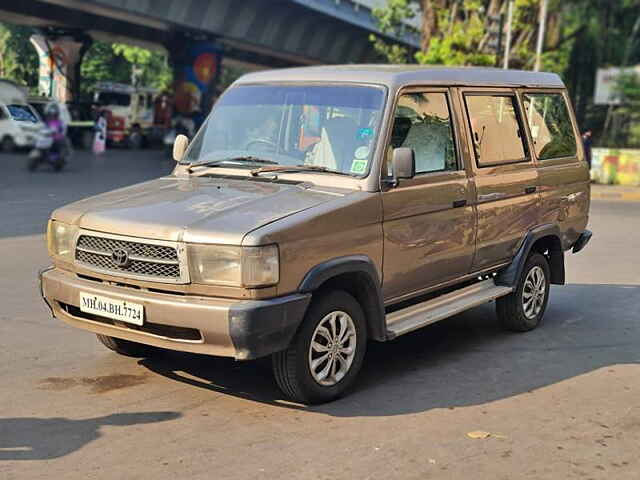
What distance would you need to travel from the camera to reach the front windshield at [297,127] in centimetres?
565

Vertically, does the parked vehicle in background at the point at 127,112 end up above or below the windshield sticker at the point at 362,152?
below

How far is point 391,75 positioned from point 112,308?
2.34m

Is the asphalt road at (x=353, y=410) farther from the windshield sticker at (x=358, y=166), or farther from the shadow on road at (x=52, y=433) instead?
the windshield sticker at (x=358, y=166)

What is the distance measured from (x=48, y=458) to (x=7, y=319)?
10.2ft

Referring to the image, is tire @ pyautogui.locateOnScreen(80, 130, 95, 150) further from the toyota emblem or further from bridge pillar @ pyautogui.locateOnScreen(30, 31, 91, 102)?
the toyota emblem

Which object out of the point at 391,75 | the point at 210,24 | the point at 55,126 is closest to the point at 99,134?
the point at 210,24

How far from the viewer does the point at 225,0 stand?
35594mm

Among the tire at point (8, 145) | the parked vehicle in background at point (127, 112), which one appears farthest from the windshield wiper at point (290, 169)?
the parked vehicle in background at point (127, 112)

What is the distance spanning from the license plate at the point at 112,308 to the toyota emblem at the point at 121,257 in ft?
0.67

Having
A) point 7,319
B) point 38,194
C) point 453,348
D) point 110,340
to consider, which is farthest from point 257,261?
point 38,194

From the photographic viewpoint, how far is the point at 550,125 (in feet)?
24.9

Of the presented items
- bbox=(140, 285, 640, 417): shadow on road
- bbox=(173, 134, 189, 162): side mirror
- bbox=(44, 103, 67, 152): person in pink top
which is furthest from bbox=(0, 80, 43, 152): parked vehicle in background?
bbox=(140, 285, 640, 417): shadow on road

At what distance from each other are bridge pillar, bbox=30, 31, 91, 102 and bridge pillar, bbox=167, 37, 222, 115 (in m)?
4.12

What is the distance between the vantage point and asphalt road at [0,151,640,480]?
4344mm
